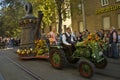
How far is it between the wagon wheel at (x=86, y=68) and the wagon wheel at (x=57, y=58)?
142 centimetres

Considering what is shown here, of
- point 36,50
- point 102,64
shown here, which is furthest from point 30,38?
point 102,64

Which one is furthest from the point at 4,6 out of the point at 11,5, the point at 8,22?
the point at 8,22

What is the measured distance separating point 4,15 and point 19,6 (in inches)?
658

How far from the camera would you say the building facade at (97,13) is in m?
32.9

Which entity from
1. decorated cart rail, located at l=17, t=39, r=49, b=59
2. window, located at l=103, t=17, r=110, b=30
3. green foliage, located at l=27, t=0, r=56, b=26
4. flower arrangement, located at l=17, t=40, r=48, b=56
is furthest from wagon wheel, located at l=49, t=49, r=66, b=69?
window, located at l=103, t=17, r=110, b=30

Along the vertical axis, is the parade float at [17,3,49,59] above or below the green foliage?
below

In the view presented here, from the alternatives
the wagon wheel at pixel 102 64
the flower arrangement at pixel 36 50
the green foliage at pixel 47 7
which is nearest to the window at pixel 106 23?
the green foliage at pixel 47 7

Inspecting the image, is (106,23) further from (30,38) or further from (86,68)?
(86,68)

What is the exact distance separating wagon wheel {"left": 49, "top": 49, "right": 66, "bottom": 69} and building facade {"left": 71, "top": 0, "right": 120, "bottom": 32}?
1994cm

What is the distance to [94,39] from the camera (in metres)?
11.4

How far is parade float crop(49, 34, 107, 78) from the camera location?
10.9 meters

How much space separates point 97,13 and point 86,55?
2509cm

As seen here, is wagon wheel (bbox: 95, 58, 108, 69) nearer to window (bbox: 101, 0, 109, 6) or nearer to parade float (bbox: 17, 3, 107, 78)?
parade float (bbox: 17, 3, 107, 78)

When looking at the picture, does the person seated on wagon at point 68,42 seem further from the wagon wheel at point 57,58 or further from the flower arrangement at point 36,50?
the flower arrangement at point 36,50
